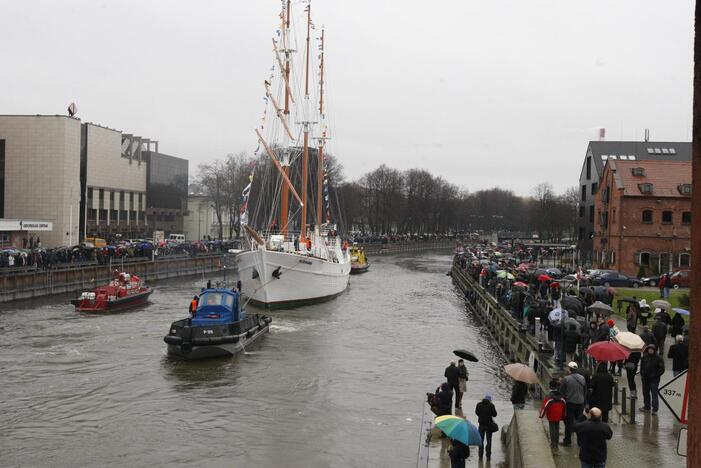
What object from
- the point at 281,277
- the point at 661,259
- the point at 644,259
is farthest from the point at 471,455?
the point at 644,259

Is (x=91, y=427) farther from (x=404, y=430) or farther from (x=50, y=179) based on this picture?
(x=50, y=179)

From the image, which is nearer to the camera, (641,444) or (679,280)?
(641,444)

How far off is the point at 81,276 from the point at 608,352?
4775cm

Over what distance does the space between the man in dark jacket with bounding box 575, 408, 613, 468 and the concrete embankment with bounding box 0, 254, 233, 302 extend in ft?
140

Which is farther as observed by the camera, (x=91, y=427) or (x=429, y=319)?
(x=429, y=319)

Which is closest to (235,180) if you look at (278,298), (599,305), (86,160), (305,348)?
(86,160)

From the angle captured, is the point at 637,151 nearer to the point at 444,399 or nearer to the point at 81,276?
the point at 81,276

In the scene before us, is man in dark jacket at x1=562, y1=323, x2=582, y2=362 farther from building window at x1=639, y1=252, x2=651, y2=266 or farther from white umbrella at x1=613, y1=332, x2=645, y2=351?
building window at x1=639, y1=252, x2=651, y2=266

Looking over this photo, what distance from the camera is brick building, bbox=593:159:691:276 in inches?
2085

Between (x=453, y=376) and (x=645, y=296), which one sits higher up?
(x=645, y=296)

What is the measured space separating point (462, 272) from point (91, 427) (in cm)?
5215

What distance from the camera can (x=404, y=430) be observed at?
65.8ft

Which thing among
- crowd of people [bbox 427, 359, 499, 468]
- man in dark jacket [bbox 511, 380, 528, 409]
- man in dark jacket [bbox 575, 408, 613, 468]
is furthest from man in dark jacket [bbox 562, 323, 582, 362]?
man in dark jacket [bbox 575, 408, 613, 468]

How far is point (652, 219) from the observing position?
53.6m
